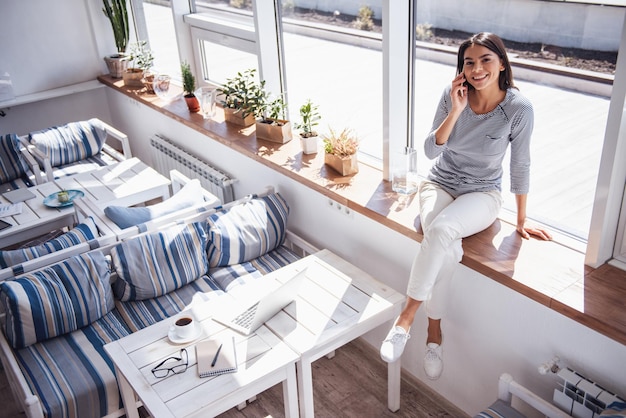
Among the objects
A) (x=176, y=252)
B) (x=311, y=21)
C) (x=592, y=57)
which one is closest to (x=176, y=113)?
(x=311, y=21)

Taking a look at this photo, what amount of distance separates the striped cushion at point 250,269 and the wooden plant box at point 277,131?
0.78m

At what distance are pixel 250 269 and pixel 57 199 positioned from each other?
156cm

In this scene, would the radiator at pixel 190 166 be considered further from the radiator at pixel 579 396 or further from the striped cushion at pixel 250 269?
the radiator at pixel 579 396

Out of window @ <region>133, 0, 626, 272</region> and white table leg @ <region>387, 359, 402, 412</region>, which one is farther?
white table leg @ <region>387, 359, 402, 412</region>

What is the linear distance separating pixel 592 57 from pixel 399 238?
3.85ft

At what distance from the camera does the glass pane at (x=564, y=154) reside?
2547mm

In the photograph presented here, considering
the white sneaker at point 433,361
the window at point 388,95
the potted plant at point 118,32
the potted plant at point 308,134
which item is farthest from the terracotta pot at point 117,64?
the white sneaker at point 433,361

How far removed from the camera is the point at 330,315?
2771 millimetres

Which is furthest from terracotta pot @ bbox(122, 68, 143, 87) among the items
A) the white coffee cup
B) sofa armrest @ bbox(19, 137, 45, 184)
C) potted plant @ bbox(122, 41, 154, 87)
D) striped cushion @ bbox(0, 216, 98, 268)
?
the white coffee cup

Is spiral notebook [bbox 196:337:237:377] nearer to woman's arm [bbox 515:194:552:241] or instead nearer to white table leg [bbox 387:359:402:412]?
white table leg [bbox 387:359:402:412]

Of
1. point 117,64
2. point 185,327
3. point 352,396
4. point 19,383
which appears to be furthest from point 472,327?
point 117,64

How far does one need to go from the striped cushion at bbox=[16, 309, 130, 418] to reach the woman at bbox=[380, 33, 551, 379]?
1.26m

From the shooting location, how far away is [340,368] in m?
3.43

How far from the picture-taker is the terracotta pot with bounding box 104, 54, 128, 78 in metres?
5.89
